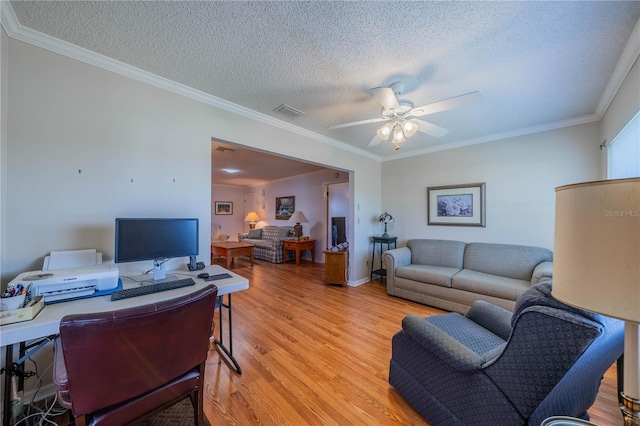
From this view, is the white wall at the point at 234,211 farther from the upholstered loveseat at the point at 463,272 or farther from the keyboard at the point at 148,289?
the keyboard at the point at 148,289

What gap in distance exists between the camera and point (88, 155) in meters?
1.73

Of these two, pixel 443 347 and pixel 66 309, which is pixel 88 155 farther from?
pixel 443 347

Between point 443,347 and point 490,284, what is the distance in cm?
203

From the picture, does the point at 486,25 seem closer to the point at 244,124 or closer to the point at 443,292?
the point at 244,124

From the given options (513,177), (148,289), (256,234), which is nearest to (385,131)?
(148,289)

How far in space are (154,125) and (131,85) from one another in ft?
1.08

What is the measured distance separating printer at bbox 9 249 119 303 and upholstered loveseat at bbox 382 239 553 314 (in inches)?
130

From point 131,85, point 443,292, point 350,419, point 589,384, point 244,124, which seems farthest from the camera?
point 443,292

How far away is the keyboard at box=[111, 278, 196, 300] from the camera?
1.39 m

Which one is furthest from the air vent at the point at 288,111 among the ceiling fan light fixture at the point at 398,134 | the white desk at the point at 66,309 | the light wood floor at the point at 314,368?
the light wood floor at the point at 314,368

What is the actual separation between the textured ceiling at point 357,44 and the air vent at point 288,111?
0.09 meters

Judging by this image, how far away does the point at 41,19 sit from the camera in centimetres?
144

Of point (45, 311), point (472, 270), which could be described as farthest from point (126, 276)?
point (472, 270)

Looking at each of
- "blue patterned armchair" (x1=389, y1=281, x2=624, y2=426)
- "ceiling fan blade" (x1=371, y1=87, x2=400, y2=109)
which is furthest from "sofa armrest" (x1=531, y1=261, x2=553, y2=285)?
"ceiling fan blade" (x1=371, y1=87, x2=400, y2=109)
